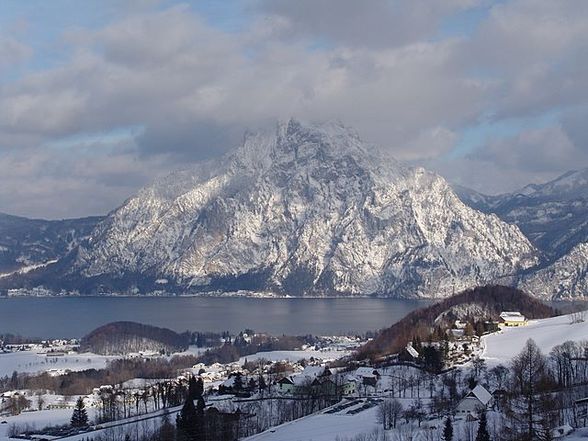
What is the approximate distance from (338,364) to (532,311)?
27627 millimetres

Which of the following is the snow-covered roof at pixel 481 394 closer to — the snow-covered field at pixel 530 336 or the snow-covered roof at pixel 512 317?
the snow-covered field at pixel 530 336

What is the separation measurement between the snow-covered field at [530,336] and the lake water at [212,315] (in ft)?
158

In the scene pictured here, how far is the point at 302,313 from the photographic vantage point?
509 ft

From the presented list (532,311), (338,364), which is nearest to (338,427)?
(338,364)

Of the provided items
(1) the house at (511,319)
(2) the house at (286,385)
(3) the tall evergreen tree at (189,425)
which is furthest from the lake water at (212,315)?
(3) the tall evergreen tree at (189,425)

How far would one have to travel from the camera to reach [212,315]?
152 m

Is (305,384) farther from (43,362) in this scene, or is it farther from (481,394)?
(43,362)

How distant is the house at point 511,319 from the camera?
244ft

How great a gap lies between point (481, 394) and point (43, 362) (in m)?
59.4

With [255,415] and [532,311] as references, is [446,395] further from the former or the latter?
[532,311]

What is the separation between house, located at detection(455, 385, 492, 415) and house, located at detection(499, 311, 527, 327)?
121 ft

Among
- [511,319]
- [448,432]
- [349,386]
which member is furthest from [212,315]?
[448,432]

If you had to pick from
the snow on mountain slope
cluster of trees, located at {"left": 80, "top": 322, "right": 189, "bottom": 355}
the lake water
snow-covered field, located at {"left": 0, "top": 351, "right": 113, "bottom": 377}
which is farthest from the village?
the snow on mountain slope

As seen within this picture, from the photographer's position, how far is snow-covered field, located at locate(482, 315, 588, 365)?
56.2m
